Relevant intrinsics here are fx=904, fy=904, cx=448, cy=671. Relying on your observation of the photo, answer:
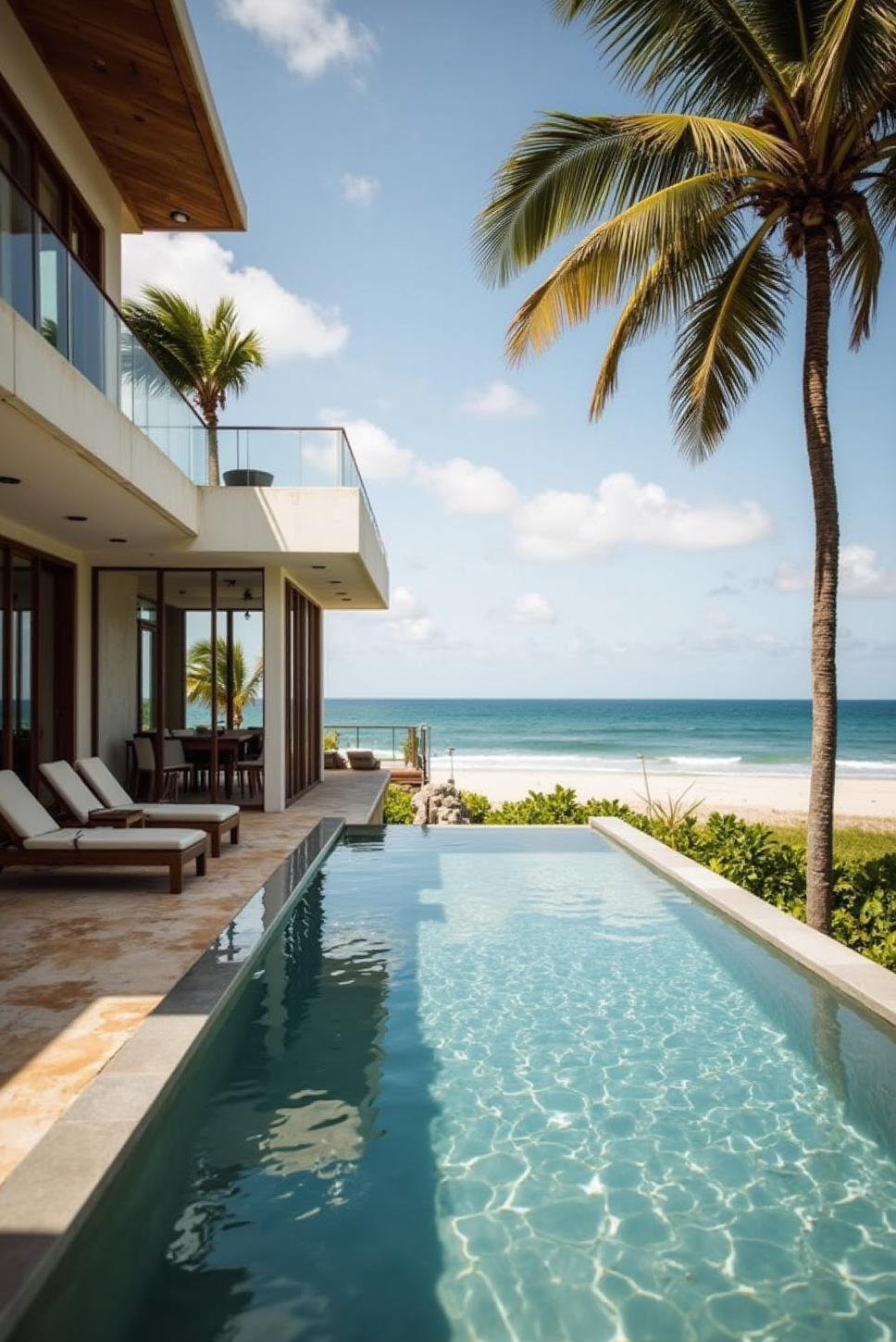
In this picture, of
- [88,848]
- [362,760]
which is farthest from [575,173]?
[362,760]

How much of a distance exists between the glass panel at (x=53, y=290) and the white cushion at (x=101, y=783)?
4.52 meters

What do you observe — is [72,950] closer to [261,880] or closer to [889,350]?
[261,880]

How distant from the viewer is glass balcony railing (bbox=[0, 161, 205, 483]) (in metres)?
6.14

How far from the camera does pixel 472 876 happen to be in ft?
30.1

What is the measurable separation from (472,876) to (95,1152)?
6192mm

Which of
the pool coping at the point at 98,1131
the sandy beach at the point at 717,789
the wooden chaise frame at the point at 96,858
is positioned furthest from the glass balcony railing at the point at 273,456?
the sandy beach at the point at 717,789

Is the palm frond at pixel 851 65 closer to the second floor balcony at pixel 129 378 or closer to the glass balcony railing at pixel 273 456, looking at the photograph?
the second floor balcony at pixel 129 378

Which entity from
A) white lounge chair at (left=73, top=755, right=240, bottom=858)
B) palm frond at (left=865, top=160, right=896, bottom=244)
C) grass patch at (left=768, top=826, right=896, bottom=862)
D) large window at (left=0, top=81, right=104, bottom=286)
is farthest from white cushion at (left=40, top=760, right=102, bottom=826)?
palm frond at (left=865, top=160, right=896, bottom=244)

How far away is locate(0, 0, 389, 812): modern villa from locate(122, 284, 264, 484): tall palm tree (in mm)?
5588

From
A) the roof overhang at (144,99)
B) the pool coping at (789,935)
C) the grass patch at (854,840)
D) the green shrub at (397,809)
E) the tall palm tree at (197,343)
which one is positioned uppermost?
the tall palm tree at (197,343)

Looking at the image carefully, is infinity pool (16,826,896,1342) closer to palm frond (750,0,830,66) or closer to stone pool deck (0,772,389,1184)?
stone pool deck (0,772,389,1184)

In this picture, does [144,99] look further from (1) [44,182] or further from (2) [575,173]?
(2) [575,173]

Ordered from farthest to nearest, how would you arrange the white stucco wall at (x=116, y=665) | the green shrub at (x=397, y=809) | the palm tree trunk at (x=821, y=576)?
the green shrub at (x=397, y=809) < the white stucco wall at (x=116, y=665) < the palm tree trunk at (x=821, y=576)

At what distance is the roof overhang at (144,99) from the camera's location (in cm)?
758
